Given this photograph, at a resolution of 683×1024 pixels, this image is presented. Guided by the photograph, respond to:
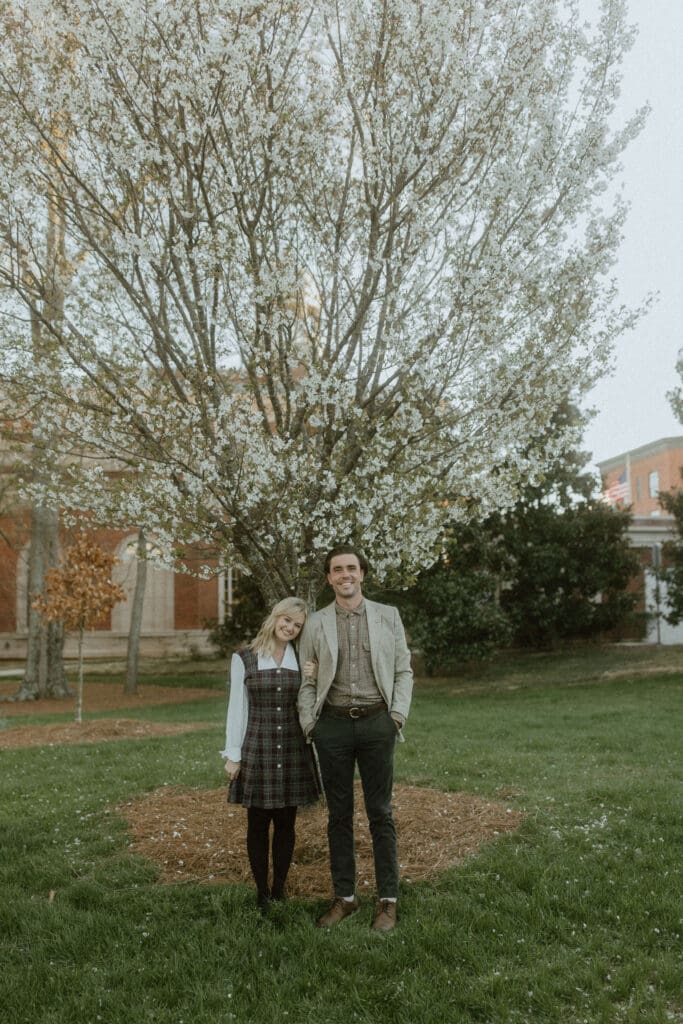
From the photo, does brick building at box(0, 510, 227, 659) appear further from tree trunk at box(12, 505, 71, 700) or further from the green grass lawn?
the green grass lawn

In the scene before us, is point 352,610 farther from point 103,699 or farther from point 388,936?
point 103,699

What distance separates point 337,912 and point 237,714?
126cm

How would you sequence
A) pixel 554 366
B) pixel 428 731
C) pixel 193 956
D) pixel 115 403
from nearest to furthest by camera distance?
pixel 193 956
pixel 115 403
pixel 554 366
pixel 428 731

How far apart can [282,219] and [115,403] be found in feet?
7.16

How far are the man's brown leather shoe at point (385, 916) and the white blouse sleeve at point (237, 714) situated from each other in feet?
3.84

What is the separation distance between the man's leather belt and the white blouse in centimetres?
40

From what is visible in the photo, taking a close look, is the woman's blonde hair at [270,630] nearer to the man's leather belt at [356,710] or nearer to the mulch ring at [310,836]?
the man's leather belt at [356,710]

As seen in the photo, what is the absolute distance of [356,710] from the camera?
472cm

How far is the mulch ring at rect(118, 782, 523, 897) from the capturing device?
18.0 ft

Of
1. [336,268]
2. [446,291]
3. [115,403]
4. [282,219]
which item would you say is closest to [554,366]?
[446,291]

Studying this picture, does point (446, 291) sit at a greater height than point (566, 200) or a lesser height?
lesser

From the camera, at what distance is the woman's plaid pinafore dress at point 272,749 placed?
480cm

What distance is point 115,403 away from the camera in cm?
634

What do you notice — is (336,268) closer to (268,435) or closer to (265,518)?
(268,435)
